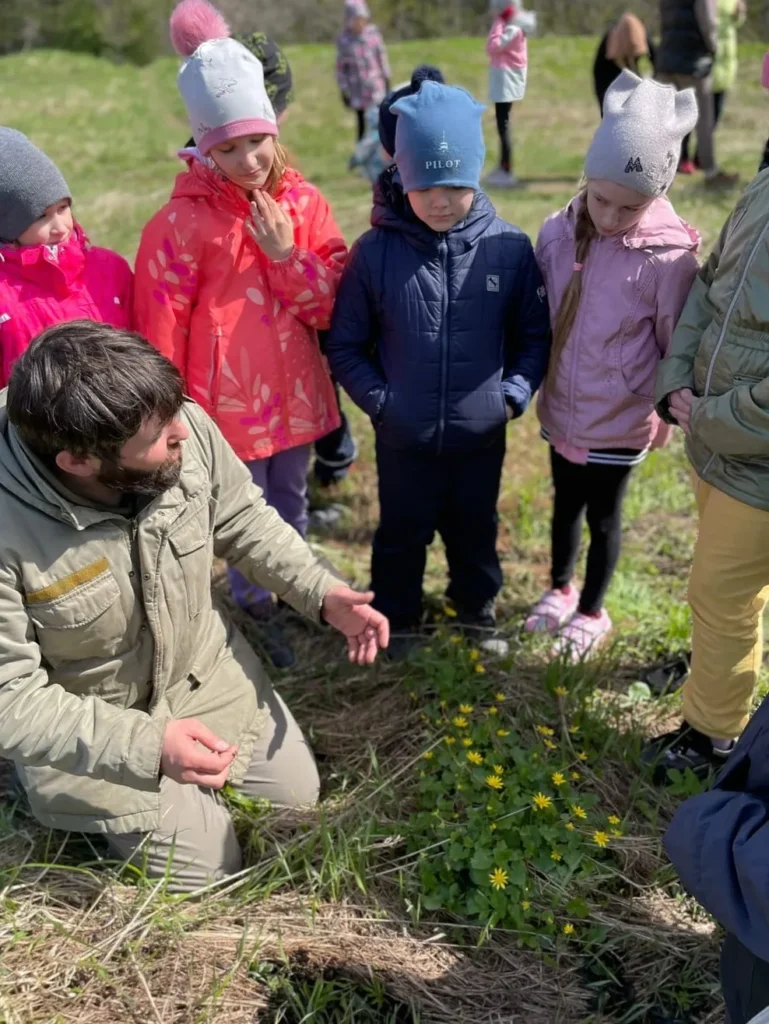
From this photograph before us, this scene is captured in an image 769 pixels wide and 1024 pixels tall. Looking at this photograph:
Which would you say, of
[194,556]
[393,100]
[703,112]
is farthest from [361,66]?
[194,556]

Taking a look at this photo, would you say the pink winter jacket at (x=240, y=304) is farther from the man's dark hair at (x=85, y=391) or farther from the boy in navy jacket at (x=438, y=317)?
the man's dark hair at (x=85, y=391)

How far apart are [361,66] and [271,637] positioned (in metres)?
7.95

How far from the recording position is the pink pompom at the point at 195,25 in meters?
2.51

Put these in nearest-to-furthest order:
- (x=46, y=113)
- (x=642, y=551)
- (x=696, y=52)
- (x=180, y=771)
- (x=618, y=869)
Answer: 1. (x=180, y=771)
2. (x=618, y=869)
3. (x=642, y=551)
4. (x=696, y=52)
5. (x=46, y=113)

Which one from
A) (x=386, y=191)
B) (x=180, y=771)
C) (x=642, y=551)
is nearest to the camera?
(x=180, y=771)

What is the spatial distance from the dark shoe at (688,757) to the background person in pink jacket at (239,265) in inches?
53.6

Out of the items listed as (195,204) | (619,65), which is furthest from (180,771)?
(619,65)

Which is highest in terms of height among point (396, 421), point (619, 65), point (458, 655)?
point (619, 65)

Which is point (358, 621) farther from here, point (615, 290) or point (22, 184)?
point (22, 184)

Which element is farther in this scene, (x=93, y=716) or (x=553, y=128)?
(x=553, y=128)

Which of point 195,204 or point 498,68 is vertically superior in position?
point 498,68

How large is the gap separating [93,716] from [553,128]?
9.64 m

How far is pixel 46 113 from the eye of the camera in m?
11.8

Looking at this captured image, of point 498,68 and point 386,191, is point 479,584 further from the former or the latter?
point 498,68
